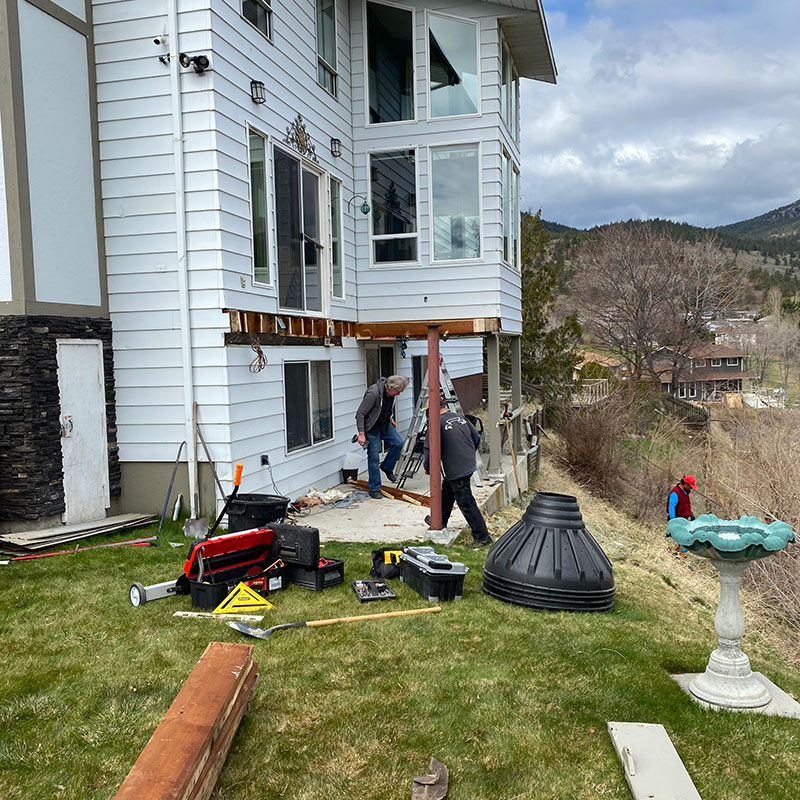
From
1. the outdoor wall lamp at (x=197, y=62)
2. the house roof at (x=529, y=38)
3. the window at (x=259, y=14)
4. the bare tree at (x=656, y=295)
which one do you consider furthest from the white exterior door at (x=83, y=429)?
the bare tree at (x=656, y=295)

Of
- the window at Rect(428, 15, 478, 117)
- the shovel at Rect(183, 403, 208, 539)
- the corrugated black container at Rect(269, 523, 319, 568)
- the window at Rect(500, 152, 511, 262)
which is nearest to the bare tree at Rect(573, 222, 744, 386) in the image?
the window at Rect(500, 152, 511, 262)

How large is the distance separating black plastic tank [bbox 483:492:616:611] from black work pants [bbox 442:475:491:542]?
5.57 feet

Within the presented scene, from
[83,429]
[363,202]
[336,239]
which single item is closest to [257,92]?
[336,239]

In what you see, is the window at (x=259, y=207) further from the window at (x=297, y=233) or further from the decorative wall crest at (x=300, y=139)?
the decorative wall crest at (x=300, y=139)

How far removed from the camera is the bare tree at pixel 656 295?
3344 cm

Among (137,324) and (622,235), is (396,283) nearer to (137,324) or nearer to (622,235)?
(137,324)

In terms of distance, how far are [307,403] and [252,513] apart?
362cm

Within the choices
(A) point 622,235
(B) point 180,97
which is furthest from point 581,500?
(A) point 622,235

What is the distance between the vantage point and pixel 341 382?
1098 cm

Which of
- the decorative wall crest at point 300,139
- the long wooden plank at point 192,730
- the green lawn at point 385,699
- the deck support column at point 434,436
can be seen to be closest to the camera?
the long wooden plank at point 192,730

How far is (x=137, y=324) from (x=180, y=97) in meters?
2.41

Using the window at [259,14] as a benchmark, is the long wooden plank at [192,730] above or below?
below

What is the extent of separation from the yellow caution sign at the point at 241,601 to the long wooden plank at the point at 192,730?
1164mm

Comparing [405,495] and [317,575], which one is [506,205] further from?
[317,575]
